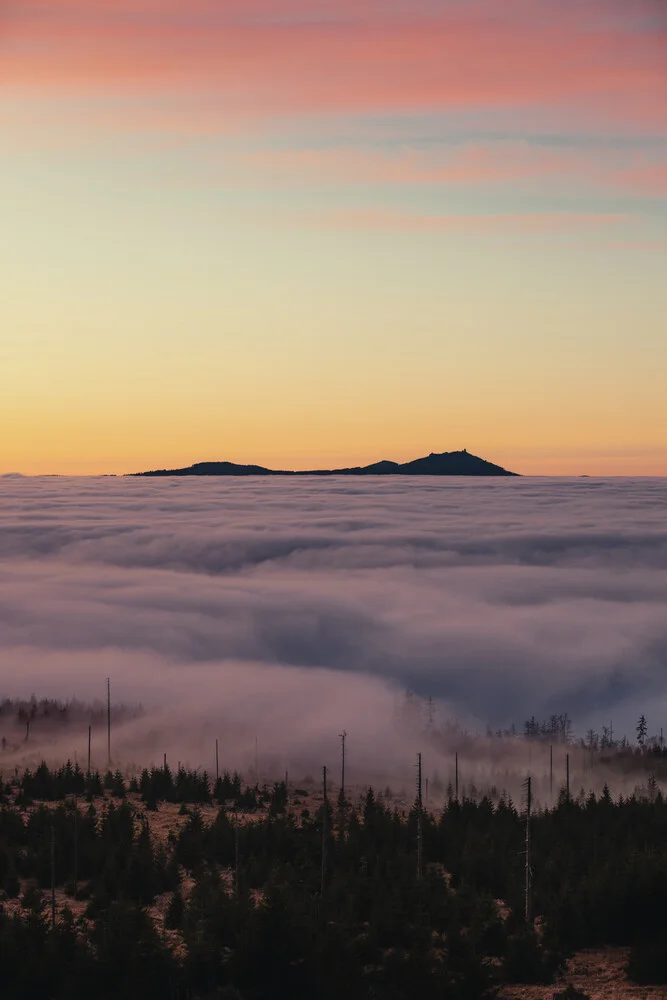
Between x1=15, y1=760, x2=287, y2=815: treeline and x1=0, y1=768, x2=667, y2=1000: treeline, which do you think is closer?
x1=0, y1=768, x2=667, y2=1000: treeline

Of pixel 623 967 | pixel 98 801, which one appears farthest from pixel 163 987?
pixel 98 801

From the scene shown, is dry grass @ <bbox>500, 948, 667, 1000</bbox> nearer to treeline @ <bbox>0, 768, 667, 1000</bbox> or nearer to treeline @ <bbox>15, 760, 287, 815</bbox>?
treeline @ <bbox>0, 768, 667, 1000</bbox>

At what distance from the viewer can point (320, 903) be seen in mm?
97625

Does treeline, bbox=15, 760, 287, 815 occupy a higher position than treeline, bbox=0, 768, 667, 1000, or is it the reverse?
treeline, bbox=0, 768, 667, 1000

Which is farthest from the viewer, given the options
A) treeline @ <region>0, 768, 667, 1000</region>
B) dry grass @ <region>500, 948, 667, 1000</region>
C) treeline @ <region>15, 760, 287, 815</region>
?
treeline @ <region>15, 760, 287, 815</region>

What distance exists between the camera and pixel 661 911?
9662 cm

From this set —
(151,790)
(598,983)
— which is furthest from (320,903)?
(151,790)

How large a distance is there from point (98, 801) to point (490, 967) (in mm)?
85595

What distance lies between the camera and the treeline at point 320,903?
82938 millimetres

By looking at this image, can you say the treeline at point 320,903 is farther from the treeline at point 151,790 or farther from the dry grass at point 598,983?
the treeline at point 151,790

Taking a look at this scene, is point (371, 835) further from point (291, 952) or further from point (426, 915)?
point (291, 952)

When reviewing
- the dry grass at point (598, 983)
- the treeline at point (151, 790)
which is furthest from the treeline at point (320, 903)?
the treeline at point (151, 790)

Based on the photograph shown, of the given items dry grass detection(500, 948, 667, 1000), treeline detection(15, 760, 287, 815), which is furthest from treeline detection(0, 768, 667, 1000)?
treeline detection(15, 760, 287, 815)

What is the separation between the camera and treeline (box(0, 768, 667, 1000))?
272 ft
